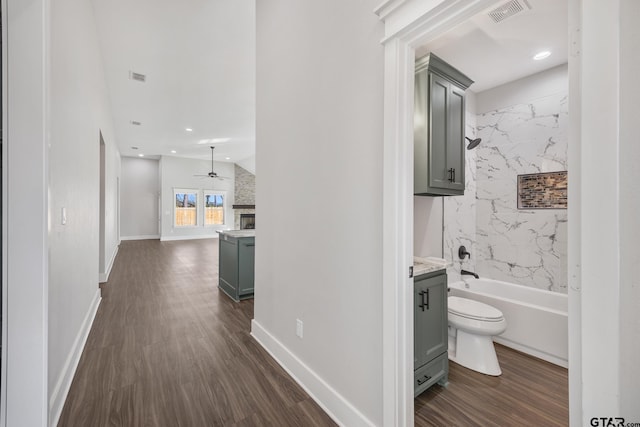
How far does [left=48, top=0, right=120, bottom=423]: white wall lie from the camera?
156 centimetres

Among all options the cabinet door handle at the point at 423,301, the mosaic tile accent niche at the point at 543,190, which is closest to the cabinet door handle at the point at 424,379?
the cabinet door handle at the point at 423,301

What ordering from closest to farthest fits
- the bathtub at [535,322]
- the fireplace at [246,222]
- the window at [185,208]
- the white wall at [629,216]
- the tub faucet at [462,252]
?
the white wall at [629,216], the bathtub at [535,322], the tub faucet at [462,252], the window at [185,208], the fireplace at [246,222]

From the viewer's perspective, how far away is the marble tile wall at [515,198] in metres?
2.80

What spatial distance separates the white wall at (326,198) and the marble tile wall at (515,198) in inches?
99.9

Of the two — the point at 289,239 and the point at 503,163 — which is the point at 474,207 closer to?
the point at 503,163

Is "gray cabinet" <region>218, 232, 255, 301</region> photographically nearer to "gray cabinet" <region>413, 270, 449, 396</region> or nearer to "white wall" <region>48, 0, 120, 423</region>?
"white wall" <region>48, 0, 120, 423</region>

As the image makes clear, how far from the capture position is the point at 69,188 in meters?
1.99

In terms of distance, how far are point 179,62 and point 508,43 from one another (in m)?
4.01

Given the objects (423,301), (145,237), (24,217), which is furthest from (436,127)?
(145,237)

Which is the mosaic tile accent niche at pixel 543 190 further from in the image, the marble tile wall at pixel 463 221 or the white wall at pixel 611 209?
the white wall at pixel 611 209

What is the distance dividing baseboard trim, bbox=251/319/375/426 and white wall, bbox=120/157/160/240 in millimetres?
10416

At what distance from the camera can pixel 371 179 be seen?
4.73 ft

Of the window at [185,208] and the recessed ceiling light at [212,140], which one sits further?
the window at [185,208]

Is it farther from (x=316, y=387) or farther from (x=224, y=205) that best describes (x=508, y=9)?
(x=224, y=205)
